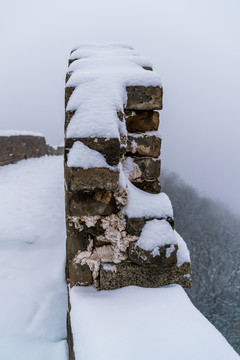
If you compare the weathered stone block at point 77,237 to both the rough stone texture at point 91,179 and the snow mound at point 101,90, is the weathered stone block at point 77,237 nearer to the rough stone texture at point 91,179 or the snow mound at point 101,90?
the rough stone texture at point 91,179

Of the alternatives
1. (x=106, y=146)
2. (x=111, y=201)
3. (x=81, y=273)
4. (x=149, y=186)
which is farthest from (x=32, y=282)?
(x=106, y=146)

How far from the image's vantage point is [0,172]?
7465 millimetres

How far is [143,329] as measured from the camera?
1.05 meters

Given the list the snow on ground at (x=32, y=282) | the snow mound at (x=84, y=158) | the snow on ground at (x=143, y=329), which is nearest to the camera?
the snow on ground at (x=143, y=329)

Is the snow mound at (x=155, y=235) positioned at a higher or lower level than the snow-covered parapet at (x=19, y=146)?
higher

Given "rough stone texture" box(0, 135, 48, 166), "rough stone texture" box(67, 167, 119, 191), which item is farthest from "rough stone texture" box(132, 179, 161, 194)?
"rough stone texture" box(0, 135, 48, 166)

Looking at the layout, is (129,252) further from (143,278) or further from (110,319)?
(110,319)

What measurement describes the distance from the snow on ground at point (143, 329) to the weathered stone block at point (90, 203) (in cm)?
47

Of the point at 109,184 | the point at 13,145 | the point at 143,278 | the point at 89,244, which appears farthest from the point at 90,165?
the point at 13,145

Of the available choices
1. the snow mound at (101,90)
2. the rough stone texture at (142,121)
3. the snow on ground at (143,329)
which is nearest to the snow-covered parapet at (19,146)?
the snow mound at (101,90)

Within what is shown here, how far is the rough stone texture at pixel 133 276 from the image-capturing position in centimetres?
143

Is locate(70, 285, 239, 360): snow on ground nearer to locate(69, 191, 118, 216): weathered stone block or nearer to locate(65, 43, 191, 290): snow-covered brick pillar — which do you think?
locate(65, 43, 191, 290): snow-covered brick pillar

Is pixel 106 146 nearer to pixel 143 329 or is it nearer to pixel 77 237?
pixel 77 237

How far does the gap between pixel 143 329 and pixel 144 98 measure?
4.29 feet
